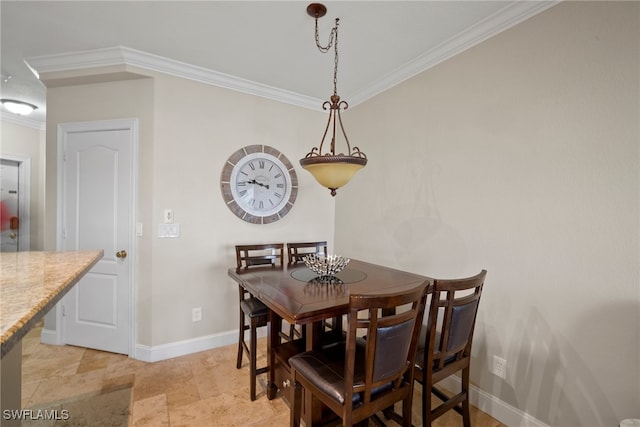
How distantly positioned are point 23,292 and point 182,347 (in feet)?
6.42

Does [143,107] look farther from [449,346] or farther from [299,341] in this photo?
[449,346]

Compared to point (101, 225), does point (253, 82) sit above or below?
above

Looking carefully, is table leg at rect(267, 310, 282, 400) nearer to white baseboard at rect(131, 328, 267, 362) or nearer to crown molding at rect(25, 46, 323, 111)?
white baseboard at rect(131, 328, 267, 362)

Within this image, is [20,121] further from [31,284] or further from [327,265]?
[327,265]

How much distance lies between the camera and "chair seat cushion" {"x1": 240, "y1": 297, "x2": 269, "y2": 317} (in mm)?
2046

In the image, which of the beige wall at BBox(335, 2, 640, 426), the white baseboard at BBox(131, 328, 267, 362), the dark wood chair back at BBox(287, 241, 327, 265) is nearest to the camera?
the beige wall at BBox(335, 2, 640, 426)

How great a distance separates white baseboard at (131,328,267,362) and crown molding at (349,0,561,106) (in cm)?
297

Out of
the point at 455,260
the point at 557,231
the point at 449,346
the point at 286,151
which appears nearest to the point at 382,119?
the point at 286,151

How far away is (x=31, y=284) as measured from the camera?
105 centimetres

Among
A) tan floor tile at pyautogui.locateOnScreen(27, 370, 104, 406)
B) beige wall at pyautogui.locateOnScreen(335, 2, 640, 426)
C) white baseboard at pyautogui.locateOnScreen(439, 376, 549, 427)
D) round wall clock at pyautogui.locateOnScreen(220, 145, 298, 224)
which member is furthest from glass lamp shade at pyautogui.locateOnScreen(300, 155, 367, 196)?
tan floor tile at pyautogui.locateOnScreen(27, 370, 104, 406)

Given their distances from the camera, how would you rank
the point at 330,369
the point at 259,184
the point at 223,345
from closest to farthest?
1. the point at 330,369
2. the point at 223,345
3. the point at 259,184

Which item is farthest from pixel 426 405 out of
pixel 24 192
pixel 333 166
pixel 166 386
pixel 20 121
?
pixel 20 121

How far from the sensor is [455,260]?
215 centimetres

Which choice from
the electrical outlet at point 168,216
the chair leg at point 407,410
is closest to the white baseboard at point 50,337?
the electrical outlet at point 168,216
